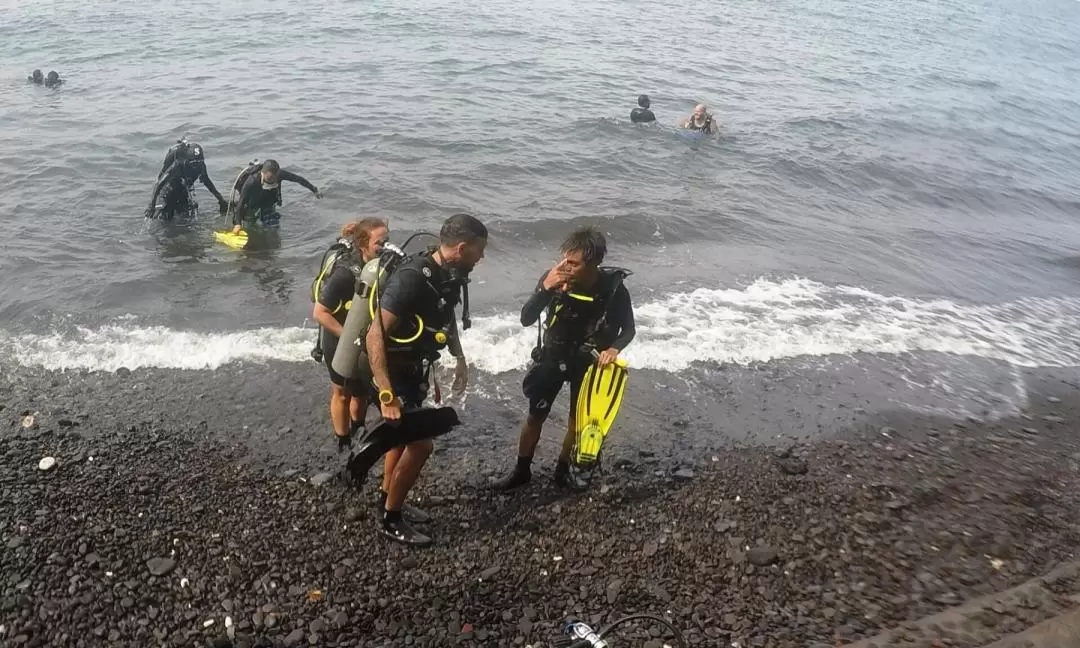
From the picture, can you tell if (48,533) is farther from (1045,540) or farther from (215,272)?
(1045,540)

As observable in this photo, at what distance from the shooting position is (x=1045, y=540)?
5.78 metres

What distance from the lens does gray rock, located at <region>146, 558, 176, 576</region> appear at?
4.87m

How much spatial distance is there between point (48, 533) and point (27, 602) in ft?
2.11

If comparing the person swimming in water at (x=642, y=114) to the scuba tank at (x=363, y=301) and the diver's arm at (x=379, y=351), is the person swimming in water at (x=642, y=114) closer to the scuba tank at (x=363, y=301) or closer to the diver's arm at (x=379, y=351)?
the scuba tank at (x=363, y=301)

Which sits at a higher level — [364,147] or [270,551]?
[364,147]

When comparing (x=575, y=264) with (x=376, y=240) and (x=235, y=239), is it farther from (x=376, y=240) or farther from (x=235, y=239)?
(x=235, y=239)

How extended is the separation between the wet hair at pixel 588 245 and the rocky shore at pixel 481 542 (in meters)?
2.26

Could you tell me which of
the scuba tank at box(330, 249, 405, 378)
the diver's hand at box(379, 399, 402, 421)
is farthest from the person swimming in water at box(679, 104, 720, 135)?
the diver's hand at box(379, 399, 402, 421)

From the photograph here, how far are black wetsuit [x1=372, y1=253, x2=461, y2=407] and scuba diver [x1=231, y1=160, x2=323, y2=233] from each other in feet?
23.5

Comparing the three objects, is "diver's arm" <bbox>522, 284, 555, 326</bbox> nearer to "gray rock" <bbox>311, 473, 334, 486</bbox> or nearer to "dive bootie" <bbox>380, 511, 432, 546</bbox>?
"dive bootie" <bbox>380, 511, 432, 546</bbox>

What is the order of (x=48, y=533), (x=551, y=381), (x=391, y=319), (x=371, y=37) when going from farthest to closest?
1. (x=371, y=37)
2. (x=551, y=381)
3. (x=48, y=533)
4. (x=391, y=319)

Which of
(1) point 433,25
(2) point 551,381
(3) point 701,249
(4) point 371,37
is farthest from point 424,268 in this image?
(1) point 433,25

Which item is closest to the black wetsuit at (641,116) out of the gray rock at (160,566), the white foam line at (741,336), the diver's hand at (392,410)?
the white foam line at (741,336)

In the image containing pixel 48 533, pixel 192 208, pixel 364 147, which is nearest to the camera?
pixel 48 533
